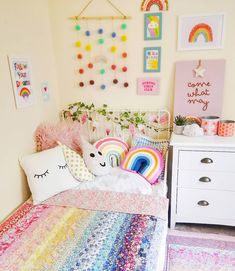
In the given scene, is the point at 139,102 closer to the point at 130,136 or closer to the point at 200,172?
the point at 130,136

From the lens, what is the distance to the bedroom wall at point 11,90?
1592 mm

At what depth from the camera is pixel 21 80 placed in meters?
1.76

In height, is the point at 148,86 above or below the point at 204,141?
above

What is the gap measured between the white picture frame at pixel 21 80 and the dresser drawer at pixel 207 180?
1325 millimetres

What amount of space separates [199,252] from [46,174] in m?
1.27

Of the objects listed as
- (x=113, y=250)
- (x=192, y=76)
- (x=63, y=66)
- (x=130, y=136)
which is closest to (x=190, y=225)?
(x=130, y=136)

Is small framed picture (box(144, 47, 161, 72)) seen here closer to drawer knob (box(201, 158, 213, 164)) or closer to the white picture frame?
drawer knob (box(201, 158, 213, 164))

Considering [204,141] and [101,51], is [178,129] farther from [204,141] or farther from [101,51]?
[101,51]

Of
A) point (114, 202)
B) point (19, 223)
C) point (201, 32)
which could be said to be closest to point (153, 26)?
point (201, 32)

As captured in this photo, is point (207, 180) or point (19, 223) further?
point (207, 180)

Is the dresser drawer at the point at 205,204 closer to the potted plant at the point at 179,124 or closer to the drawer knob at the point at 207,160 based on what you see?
the drawer knob at the point at 207,160

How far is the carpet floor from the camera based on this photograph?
5.40 ft

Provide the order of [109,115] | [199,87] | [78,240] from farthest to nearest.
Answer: [109,115], [199,87], [78,240]

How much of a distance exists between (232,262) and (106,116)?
155 cm
